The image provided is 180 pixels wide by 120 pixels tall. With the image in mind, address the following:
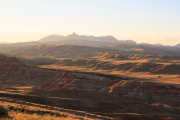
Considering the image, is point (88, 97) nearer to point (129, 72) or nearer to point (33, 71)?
point (33, 71)

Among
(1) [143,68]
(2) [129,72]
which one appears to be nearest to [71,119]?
(2) [129,72]

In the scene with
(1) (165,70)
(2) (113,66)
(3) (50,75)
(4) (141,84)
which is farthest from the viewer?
(2) (113,66)

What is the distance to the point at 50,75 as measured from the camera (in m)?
65.1

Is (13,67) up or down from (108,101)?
up

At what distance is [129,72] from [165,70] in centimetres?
1549

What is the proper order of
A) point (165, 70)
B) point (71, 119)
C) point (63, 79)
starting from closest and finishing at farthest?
point (71, 119) < point (63, 79) < point (165, 70)

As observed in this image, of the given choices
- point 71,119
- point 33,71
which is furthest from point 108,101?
point 33,71

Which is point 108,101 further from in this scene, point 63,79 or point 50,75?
point 50,75

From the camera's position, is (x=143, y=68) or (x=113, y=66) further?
(x=113, y=66)

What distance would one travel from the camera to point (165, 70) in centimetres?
8119

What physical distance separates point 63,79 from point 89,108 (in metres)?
19.0

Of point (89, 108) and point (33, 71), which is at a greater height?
point (33, 71)

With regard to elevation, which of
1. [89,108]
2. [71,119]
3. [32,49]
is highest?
[32,49]

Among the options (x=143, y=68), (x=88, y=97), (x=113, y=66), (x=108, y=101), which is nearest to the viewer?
(x=108, y=101)
